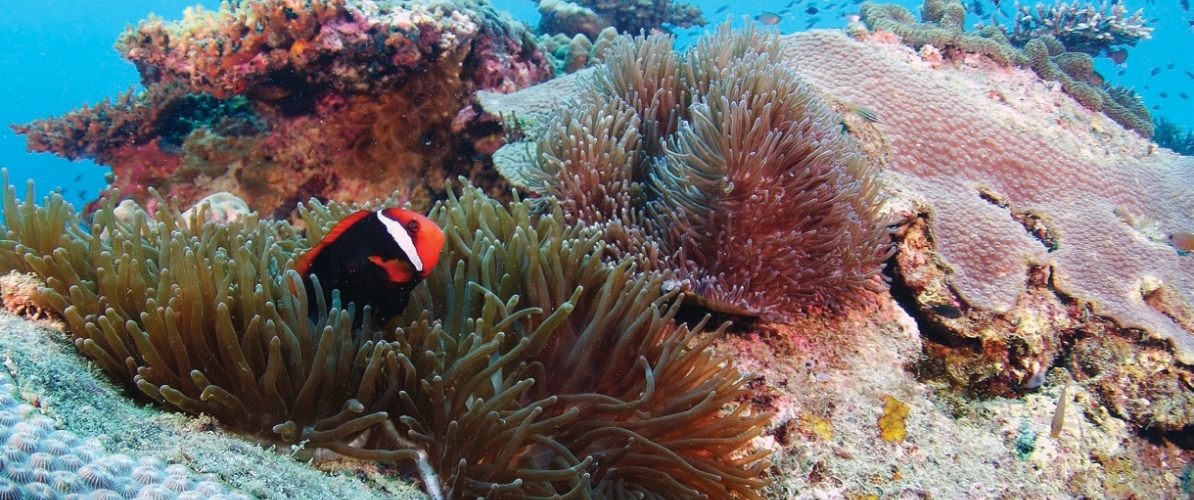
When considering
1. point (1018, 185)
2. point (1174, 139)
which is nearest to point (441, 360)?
point (1018, 185)

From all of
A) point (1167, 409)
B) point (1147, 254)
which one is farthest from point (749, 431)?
point (1147, 254)

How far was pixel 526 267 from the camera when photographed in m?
2.52

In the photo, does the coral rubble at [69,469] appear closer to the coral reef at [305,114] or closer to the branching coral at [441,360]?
the branching coral at [441,360]

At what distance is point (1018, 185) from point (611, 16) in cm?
868

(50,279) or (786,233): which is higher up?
(50,279)

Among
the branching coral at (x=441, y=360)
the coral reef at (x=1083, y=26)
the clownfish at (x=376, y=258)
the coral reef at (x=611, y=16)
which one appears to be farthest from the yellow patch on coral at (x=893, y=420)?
the coral reef at (x=611, y=16)

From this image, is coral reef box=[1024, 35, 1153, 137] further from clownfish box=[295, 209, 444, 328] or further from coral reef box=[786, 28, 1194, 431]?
clownfish box=[295, 209, 444, 328]

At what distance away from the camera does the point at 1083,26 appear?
29.7 feet

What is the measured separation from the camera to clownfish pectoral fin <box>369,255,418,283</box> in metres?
2.00

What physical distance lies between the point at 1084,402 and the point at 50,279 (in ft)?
16.0

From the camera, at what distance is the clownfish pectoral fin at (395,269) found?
2.00 m

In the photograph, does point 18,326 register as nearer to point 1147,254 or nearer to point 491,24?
point 491,24

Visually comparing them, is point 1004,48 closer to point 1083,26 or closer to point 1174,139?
point 1083,26

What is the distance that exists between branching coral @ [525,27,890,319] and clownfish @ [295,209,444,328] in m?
1.08
